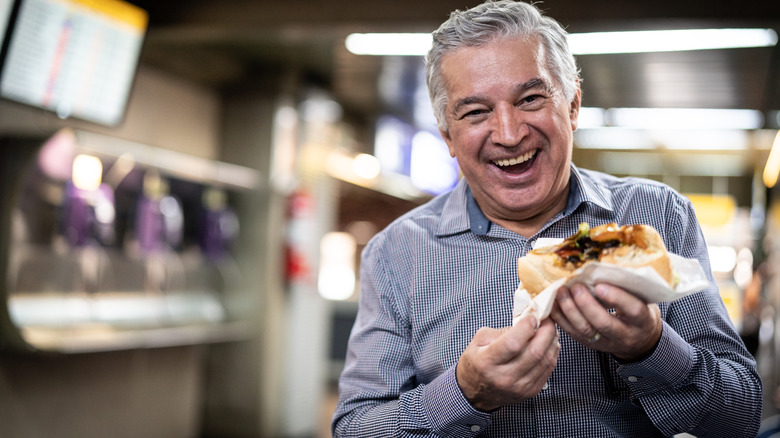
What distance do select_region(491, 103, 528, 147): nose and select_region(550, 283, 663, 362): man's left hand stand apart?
43cm

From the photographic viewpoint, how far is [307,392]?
7395 millimetres

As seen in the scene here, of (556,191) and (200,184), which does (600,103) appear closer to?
(200,184)

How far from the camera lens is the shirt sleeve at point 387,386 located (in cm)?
146

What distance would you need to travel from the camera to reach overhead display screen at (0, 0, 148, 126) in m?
3.88

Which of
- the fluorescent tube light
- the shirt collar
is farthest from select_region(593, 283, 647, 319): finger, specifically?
the fluorescent tube light

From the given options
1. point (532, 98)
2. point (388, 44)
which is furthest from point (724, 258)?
point (532, 98)

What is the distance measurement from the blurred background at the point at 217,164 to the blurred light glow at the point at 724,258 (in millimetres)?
2235

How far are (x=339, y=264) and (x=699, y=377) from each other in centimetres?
1327

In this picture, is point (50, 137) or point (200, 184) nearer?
point (50, 137)

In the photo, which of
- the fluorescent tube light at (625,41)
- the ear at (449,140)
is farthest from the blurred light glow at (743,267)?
the ear at (449,140)

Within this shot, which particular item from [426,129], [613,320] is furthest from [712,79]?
[613,320]

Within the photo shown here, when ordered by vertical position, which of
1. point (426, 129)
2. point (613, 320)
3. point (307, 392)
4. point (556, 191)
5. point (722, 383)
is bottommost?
point (307, 392)

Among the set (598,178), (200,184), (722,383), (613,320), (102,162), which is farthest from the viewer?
(200,184)

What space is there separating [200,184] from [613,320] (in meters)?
5.69
